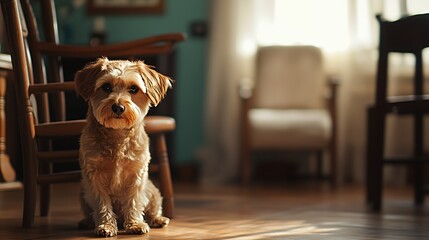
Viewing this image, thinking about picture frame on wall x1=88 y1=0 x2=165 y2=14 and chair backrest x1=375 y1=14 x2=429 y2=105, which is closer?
chair backrest x1=375 y1=14 x2=429 y2=105

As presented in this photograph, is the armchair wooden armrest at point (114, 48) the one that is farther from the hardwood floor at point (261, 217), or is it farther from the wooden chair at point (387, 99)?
the wooden chair at point (387, 99)

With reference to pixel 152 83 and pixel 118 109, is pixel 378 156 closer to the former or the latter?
pixel 152 83

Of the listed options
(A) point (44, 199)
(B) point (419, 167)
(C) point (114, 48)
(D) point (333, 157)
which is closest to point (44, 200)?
(A) point (44, 199)

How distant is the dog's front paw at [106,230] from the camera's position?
2035mm

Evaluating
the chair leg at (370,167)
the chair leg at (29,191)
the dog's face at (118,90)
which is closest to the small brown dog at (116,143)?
the dog's face at (118,90)

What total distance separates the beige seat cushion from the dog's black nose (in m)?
2.49

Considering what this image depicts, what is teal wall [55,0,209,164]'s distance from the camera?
5.25 m

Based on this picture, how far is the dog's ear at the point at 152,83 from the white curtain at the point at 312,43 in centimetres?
280

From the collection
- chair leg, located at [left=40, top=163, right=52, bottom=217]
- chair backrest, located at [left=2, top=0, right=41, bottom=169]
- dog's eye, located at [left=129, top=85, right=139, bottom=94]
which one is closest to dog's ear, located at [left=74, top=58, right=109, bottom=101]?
dog's eye, located at [left=129, top=85, right=139, bottom=94]

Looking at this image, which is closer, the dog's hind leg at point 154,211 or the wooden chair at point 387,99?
the dog's hind leg at point 154,211

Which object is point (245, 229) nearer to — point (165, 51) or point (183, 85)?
point (165, 51)

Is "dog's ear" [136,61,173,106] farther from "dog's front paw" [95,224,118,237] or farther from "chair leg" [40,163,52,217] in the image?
"chair leg" [40,163,52,217]

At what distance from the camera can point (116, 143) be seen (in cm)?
208

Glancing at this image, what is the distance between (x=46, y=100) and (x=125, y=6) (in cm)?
280
